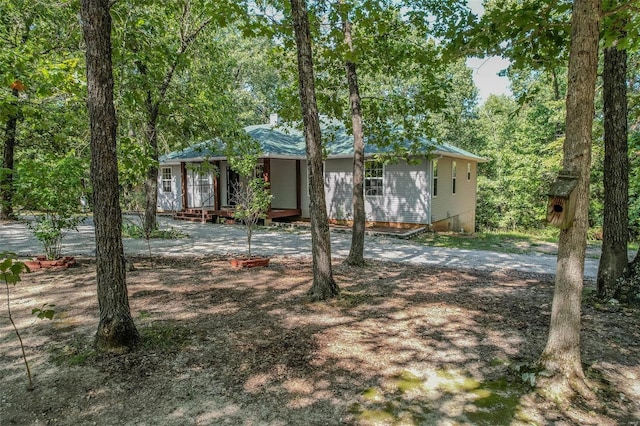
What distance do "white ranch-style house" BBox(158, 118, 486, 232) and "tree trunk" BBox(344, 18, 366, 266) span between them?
501 cm

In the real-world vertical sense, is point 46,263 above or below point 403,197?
below

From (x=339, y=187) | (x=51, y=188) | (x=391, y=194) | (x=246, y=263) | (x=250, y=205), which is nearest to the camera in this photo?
(x=51, y=188)

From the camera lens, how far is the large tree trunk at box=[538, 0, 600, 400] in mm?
2857

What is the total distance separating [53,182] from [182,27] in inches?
247

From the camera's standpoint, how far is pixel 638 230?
581 inches

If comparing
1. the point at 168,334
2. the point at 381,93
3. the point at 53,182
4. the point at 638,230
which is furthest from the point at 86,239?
Answer: the point at 381,93

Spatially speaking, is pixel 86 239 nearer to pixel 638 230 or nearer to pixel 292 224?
pixel 292 224

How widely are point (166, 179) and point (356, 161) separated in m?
15.2

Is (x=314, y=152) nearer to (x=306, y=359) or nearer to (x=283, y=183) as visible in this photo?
(x=306, y=359)

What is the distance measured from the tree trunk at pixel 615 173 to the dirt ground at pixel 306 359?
51 cm

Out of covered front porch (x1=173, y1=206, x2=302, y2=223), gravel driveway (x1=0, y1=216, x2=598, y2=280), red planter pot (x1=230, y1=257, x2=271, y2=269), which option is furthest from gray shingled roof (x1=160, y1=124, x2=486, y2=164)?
red planter pot (x1=230, y1=257, x2=271, y2=269)

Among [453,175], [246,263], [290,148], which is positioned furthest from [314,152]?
[453,175]

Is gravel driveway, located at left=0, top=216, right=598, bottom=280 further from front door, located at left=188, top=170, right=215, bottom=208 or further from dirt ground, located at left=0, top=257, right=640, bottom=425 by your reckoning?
front door, located at left=188, top=170, right=215, bottom=208

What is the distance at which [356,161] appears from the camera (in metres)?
7.48
